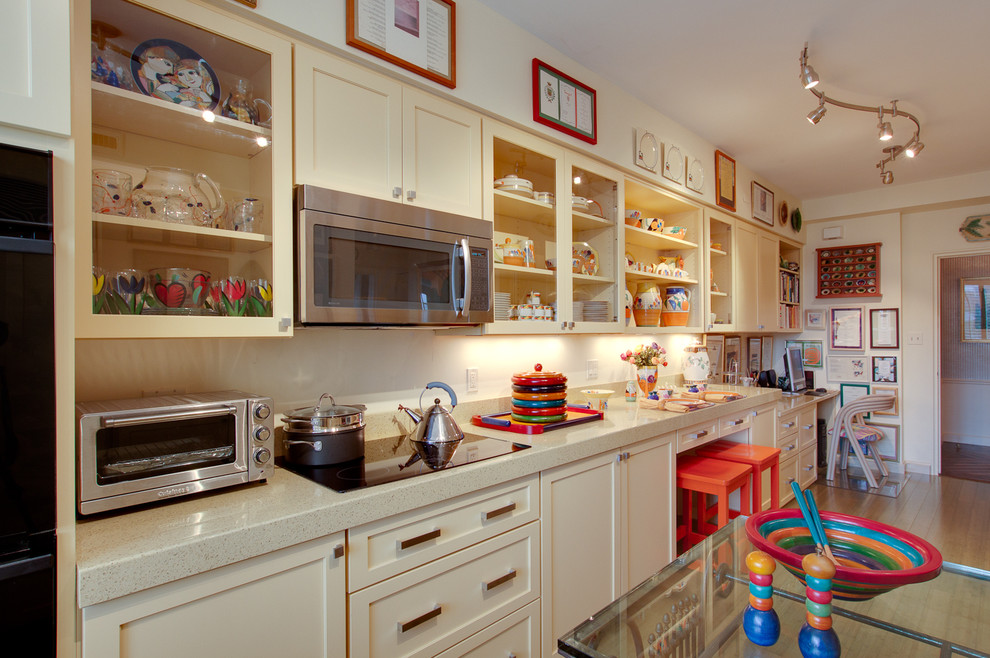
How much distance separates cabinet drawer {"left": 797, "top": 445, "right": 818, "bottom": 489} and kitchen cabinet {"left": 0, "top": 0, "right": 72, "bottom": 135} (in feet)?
15.9

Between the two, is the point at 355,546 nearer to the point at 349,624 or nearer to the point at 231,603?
the point at 349,624

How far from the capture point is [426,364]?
227cm

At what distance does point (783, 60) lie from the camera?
8.55 ft

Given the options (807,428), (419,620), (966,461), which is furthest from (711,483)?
(966,461)

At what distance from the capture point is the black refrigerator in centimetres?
88

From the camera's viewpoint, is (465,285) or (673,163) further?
(673,163)

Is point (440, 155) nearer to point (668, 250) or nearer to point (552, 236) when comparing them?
point (552, 236)

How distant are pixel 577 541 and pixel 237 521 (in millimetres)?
1286

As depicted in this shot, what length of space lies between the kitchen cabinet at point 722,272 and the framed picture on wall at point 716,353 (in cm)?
30

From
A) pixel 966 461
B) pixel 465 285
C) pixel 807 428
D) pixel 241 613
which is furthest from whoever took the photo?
pixel 966 461

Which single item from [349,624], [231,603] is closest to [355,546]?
[349,624]

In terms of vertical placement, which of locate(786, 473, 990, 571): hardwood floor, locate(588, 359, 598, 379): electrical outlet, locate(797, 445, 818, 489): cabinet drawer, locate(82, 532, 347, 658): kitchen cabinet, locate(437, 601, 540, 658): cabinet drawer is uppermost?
locate(588, 359, 598, 379): electrical outlet

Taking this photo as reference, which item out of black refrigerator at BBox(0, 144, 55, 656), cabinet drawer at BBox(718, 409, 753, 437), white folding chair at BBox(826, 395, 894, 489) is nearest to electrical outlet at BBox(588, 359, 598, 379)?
cabinet drawer at BBox(718, 409, 753, 437)

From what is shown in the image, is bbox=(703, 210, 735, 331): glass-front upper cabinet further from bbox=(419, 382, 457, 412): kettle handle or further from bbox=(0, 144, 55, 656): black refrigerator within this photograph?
bbox=(0, 144, 55, 656): black refrigerator
